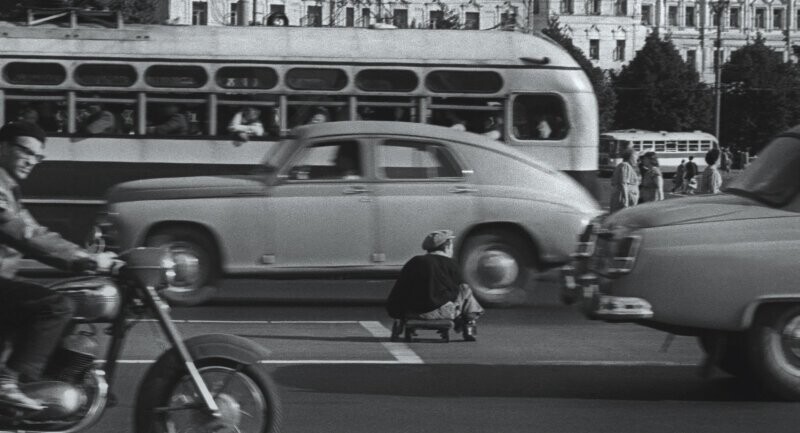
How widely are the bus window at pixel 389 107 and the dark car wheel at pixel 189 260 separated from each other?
415cm

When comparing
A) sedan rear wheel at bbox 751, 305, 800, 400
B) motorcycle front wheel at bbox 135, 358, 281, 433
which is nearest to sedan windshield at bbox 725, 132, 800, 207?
sedan rear wheel at bbox 751, 305, 800, 400

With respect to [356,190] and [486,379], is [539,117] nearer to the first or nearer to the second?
[356,190]

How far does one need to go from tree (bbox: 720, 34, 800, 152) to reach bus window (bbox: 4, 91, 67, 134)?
7442 cm

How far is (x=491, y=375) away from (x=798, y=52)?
8371cm

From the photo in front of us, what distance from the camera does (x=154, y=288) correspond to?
5.58 meters

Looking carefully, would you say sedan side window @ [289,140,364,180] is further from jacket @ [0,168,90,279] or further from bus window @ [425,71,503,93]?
jacket @ [0,168,90,279]

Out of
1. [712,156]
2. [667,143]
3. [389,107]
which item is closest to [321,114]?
[389,107]

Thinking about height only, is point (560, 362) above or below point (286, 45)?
below

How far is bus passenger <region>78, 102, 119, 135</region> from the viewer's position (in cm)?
1661

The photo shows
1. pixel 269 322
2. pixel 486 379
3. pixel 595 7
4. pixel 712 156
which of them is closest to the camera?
pixel 486 379

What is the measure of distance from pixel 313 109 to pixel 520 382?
8669 millimetres

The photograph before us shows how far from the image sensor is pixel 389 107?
1684 cm

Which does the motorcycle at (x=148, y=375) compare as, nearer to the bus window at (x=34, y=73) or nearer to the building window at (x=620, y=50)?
the bus window at (x=34, y=73)

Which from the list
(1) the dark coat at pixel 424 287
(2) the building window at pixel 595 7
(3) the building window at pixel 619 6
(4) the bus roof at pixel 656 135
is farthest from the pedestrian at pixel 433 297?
(3) the building window at pixel 619 6
